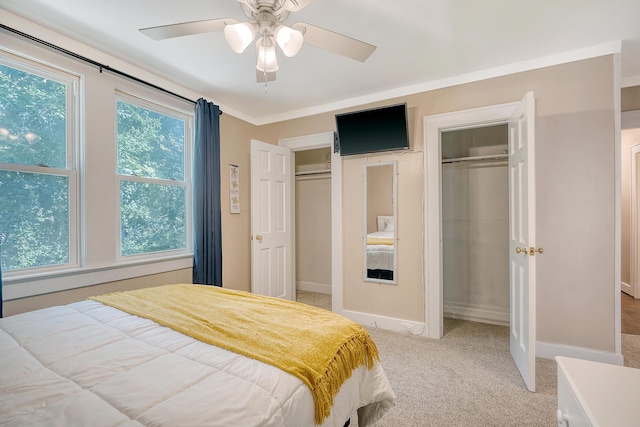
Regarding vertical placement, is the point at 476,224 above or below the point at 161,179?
below

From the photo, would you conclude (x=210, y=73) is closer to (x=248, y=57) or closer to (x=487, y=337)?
Result: (x=248, y=57)

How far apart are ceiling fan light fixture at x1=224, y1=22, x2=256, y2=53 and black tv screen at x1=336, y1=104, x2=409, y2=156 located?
1.77 metres

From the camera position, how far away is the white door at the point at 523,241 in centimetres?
198

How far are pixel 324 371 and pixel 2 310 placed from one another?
6.61ft

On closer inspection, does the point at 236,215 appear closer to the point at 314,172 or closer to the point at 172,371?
the point at 314,172

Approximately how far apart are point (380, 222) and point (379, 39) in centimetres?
174

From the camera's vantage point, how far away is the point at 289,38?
145 cm

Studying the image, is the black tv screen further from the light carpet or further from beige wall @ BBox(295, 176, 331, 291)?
the light carpet

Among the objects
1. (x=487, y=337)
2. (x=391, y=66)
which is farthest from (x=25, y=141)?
(x=487, y=337)

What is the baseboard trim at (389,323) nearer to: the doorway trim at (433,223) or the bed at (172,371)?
the doorway trim at (433,223)

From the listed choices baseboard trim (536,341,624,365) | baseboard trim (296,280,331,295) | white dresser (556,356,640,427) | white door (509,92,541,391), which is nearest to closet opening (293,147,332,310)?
baseboard trim (296,280,331,295)

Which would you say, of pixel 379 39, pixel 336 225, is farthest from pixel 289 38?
pixel 336 225

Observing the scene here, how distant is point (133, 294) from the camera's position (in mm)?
1924

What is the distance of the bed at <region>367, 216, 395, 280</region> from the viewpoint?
312cm
